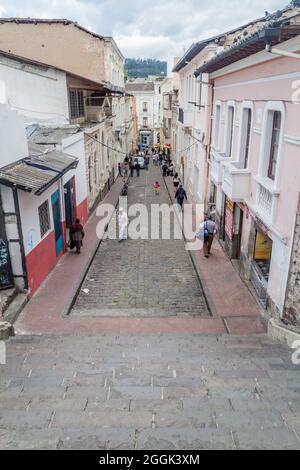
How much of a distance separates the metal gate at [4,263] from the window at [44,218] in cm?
183

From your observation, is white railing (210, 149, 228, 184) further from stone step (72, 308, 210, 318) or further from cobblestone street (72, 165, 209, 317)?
A: stone step (72, 308, 210, 318)

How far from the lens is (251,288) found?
10.3 metres

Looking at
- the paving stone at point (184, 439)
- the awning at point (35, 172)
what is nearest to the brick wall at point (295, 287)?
the paving stone at point (184, 439)

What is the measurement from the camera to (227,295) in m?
10.2

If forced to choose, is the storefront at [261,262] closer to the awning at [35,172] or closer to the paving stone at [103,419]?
the awning at [35,172]

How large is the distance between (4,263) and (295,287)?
617 centimetres

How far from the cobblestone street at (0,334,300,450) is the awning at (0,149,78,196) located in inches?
122

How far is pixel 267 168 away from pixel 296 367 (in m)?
4.88

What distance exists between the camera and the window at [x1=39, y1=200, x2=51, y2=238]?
1040 centimetres

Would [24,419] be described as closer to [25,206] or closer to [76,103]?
[25,206]

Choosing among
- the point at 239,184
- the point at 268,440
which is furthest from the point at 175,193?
the point at 268,440

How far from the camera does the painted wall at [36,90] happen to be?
15204mm
